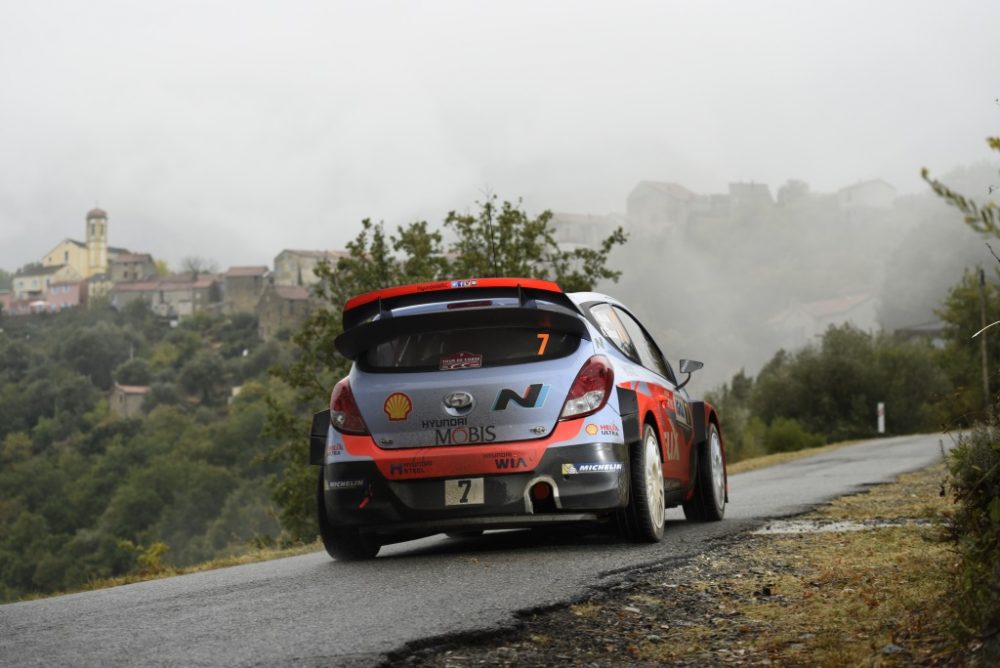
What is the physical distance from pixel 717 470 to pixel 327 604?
17.4ft

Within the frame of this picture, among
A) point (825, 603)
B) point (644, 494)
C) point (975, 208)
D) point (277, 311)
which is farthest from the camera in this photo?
point (277, 311)

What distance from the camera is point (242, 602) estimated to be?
6973 millimetres

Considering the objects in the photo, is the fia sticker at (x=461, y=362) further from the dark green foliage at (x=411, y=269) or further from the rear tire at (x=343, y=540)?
the dark green foliage at (x=411, y=269)

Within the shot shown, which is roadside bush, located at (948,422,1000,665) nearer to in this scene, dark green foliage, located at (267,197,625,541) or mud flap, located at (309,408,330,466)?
mud flap, located at (309,408,330,466)

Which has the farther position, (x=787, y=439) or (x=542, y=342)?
(x=787, y=439)

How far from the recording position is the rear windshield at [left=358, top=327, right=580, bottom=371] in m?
8.31

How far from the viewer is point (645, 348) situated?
998cm

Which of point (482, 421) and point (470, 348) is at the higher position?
point (470, 348)

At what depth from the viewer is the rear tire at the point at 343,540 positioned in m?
8.70

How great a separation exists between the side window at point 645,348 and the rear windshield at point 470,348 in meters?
1.30

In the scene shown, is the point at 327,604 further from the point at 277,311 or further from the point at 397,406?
the point at 277,311

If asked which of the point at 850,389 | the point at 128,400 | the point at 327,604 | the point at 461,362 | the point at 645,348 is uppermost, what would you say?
the point at 128,400

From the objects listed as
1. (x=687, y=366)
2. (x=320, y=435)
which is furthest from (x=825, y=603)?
(x=687, y=366)

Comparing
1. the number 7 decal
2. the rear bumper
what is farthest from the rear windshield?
the rear bumper
